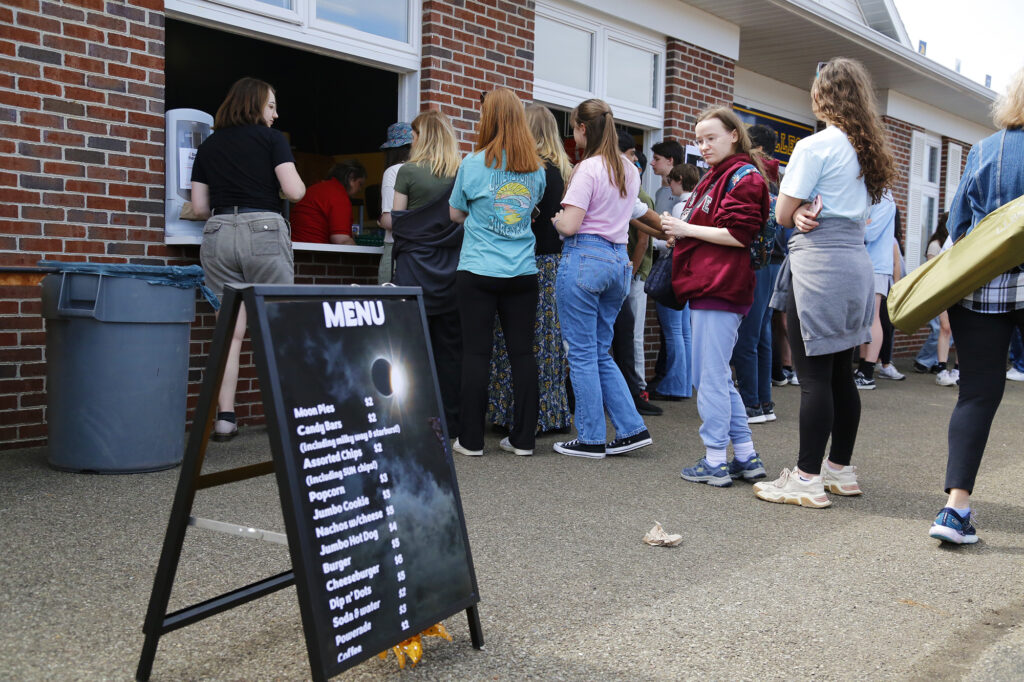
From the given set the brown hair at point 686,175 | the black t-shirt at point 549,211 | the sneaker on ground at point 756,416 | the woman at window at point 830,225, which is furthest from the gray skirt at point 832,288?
the brown hair at point 686,175

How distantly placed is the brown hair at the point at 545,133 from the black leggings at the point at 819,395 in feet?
5.69

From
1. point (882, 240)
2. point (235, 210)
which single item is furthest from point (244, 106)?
point (882, 240)

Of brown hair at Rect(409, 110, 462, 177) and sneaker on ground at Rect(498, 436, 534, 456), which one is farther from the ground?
brown hair at Rect(409, 110, 462, 177)

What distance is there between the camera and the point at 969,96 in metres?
13.4

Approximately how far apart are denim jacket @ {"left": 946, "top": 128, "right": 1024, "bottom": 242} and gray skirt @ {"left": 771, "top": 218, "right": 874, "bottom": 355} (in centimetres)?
44

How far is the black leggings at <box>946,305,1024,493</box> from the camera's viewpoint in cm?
373

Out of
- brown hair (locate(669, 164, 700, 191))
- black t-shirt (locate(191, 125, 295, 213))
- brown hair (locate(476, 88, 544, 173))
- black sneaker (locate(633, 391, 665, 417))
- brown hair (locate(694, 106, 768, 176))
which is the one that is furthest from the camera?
brown hair (locate(669, 164, 700, 191))

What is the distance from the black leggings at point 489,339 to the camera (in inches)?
201

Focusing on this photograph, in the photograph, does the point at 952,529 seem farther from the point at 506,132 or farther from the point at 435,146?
the point at 435,146

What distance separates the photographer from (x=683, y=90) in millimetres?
9250

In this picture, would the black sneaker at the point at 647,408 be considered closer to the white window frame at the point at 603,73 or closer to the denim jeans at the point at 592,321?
the denim jeans at the point at 592,321

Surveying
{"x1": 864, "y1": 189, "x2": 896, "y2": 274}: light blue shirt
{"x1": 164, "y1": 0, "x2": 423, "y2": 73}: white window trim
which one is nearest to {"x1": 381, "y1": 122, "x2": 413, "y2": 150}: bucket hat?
{"x1": 164, "y1": 0, "x2": 423, "y2": 73}: white window trim

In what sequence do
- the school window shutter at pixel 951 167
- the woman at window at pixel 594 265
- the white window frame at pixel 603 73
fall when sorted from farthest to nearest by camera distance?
the school window shutter at pixel 951 167 → the white window frame at pixel 603 73 → the woman at window at pixel 594 265

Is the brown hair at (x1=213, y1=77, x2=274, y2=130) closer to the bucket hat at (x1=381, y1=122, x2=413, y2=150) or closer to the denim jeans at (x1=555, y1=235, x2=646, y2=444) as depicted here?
the bucket hat at (x1=381, y1=122, x2=413, y2=150)
